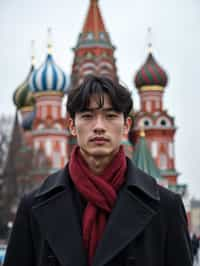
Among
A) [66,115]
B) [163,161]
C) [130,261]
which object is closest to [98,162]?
[130,261]

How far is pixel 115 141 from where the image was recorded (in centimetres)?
363

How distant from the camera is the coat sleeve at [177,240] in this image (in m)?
3.62

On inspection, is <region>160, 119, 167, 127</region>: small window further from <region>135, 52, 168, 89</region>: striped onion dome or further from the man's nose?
the man's nose

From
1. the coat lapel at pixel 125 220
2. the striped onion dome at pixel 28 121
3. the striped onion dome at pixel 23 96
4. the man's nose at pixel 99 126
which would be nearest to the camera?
the coat lapel at pixel 125 220

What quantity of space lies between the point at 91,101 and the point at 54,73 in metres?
42.6

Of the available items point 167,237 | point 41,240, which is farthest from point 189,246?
point 41,240

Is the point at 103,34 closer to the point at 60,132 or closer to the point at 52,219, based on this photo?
the point at 60,132

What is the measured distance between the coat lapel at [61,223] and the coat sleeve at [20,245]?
0.08m

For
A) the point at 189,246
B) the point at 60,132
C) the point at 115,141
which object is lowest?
the point at 189,246

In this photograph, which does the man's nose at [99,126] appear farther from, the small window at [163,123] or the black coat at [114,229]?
the small window at [163,123]

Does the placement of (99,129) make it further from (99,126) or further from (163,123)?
(163,123)

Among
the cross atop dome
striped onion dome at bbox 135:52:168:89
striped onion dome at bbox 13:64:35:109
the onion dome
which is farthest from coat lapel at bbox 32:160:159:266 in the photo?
striped onion dome at bbox 13:64:35:109

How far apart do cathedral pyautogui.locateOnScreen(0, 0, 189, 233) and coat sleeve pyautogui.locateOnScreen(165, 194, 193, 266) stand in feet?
119

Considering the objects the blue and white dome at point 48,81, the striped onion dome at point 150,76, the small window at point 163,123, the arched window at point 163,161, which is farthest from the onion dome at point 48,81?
the arched window at point 163,161
